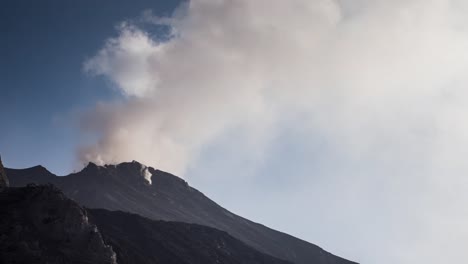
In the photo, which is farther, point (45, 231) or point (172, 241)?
point (172, 241)

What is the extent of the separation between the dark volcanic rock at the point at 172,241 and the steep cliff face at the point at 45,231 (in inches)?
1063

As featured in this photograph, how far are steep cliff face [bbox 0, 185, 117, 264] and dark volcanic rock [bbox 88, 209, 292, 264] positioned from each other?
27.0m

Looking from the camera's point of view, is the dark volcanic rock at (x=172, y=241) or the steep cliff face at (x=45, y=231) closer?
the steep cliff face at (x=45, y=231)

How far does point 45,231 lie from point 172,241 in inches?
2605

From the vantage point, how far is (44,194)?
82812mm

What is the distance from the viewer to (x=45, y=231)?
76.3m

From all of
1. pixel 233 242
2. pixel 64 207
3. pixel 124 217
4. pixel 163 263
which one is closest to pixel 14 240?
pixel 64 207

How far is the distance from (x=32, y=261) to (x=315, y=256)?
5963 inches

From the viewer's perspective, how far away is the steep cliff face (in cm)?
6888

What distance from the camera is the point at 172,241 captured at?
13862 cm

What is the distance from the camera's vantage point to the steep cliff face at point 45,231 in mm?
68875

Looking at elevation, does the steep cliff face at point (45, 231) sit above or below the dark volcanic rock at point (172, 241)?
below

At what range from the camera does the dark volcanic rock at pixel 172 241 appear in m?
122

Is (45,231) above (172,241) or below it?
below
